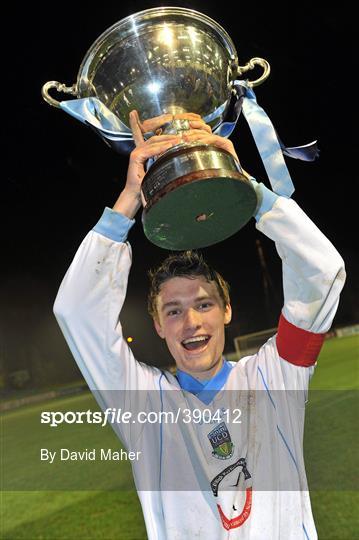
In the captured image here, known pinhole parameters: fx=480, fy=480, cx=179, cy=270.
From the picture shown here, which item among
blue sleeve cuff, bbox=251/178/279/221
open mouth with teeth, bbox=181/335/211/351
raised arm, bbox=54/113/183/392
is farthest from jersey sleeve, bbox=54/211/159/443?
blue sleeve cuff, bbox=251/178/279/221

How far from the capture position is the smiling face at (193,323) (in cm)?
172

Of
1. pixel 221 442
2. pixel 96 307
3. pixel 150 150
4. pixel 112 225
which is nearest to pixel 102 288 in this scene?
pixel 96 307

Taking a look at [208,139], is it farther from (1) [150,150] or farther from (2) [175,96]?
(2) [175,96]

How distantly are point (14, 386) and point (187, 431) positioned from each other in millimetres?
30655

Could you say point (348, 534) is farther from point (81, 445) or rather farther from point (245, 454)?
point (81, 445)

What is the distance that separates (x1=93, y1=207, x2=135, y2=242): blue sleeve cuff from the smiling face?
0.36 m

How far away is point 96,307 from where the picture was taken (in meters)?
1.53

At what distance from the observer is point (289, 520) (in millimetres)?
1552

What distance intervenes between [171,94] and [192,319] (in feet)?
2.66

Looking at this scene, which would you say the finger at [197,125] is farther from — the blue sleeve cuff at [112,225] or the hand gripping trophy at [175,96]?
the blue sleeve cuff at [112,225]

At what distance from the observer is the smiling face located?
1.72 m

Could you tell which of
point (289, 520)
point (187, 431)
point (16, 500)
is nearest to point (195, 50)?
point (187, 431)

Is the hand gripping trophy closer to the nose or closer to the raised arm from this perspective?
the raised arm

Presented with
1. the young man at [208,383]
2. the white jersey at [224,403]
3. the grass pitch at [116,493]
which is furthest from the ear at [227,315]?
the grass pitch at [116,493]
